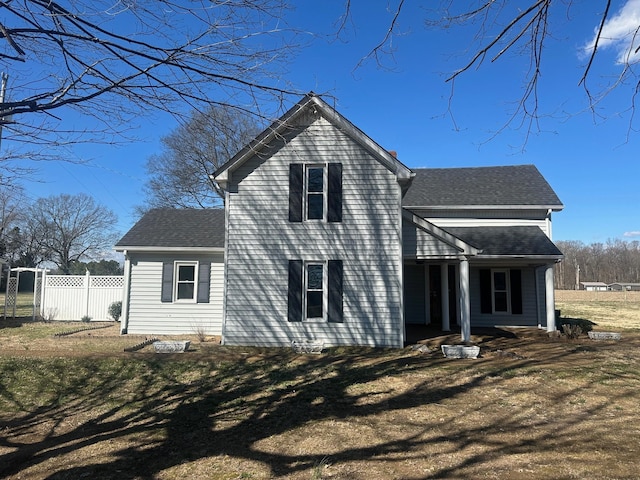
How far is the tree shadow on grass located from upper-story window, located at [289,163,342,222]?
393 cm

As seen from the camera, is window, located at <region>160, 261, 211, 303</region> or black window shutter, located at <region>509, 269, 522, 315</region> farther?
black window shutter, located at <region>509, 269, 522, 315</region>

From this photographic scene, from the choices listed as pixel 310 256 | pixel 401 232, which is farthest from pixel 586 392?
pixel 310 256

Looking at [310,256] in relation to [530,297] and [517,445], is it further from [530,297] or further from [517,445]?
[530,297]

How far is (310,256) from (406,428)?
6589 millimetres

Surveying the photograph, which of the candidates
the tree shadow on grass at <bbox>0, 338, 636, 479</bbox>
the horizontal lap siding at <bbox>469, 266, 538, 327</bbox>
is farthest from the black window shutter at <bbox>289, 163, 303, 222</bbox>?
the horizontal lap siding at <bbox>469, 266, 538, 327</bbox>

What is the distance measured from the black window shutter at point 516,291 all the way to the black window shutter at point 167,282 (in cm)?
1214

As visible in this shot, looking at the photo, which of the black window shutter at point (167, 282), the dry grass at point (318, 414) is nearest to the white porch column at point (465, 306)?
the dry grass at point (318, 414)

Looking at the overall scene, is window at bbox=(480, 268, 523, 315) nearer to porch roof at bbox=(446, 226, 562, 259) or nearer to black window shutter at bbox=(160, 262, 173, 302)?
porch roof at bbox=(446, 226, 562, 259)

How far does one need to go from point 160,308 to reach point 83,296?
6.20m

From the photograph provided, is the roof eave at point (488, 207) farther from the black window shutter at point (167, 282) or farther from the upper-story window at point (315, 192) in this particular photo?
the black window shutter at point (167, 282)

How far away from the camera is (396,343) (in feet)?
37.4

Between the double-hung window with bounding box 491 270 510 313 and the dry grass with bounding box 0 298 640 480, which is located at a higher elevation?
the double-hung window with bounding box 491 270 510 313

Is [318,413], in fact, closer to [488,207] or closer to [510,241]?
[510,241]

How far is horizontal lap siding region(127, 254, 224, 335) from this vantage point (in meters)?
14.4
